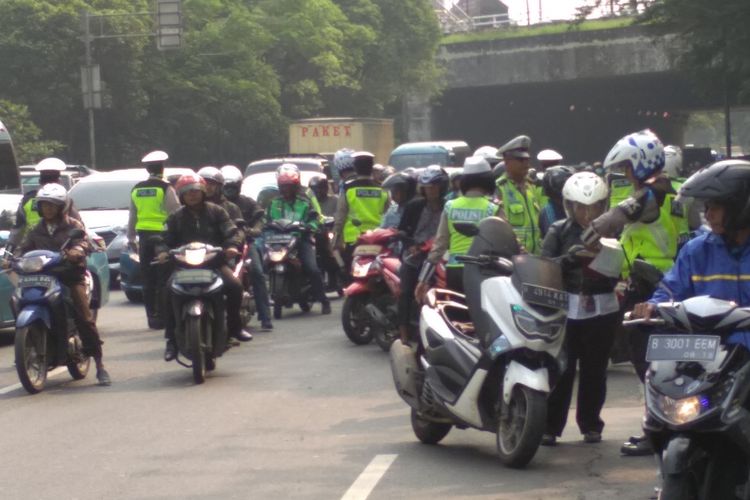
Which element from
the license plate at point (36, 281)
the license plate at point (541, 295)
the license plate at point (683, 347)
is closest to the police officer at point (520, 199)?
the license plate at point (36, 281)

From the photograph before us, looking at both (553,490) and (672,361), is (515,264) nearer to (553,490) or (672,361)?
(553,490)

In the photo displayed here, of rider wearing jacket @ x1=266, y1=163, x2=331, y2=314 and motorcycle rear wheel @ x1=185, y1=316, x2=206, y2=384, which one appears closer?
motorcycle rear wheel @ x1=185, y1=316, x2=206, y2=384

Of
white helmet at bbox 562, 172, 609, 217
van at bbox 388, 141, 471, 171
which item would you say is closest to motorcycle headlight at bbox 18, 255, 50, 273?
white helmet at bbox 562, 172, 609, 217

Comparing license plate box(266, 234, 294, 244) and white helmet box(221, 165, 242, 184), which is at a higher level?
white helmet box(221, 165, 242, 184)

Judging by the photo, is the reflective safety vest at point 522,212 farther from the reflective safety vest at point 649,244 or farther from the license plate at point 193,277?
the reflective safety vest at point 649,244

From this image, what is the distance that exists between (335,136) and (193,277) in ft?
110

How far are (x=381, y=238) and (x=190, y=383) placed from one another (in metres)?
A: 2.78

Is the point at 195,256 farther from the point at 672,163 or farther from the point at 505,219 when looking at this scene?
the point at 672,163

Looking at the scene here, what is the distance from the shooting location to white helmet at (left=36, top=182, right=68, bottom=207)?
11773 mm

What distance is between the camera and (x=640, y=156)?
852 cm

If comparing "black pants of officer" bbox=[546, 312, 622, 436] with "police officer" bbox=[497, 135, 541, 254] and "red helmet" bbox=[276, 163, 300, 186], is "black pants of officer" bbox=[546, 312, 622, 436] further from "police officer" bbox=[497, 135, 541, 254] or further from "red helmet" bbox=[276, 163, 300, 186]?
"red helmet" bbox=[276, 163, 300, 186]

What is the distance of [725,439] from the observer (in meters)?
5.44

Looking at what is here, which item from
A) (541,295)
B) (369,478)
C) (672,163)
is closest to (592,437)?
(541,295)

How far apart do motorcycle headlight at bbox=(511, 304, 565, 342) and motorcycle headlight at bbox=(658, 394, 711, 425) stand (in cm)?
226
